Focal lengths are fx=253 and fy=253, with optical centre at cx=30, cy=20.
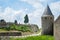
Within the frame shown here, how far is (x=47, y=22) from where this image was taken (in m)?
45.9

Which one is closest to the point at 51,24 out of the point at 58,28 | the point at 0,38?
the point at 0,38

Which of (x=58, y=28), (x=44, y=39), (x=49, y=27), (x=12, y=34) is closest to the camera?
(x=58, y=28)

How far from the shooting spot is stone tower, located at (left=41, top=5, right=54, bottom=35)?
45406mm

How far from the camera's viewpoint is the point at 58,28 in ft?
106

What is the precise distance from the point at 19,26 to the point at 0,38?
→ 8854 millimetres

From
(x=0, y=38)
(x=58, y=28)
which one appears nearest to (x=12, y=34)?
(x=0, y=38)

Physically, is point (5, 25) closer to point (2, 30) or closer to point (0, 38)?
point (2, 30)

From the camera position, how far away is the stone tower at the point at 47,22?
4541 centimetres

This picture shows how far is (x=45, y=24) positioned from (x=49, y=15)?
181 cm

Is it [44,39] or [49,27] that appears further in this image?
[49,27]

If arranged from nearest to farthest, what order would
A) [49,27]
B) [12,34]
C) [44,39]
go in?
[44,39], [12,34], [49,27]

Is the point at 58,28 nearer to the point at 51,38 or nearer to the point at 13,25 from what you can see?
the point at 51,38

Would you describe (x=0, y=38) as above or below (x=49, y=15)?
below

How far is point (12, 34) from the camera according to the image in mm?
42688
